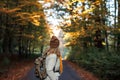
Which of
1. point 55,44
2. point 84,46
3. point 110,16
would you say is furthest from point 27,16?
point 55,44

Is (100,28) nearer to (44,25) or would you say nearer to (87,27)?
(87,27)

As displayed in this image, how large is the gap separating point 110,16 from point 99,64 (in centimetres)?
1054

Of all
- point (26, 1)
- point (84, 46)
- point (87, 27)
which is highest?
point (26, 1)

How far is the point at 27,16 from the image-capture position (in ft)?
69.1

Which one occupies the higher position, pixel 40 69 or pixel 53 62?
pixel 53 62

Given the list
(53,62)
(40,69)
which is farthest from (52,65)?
(40,69)

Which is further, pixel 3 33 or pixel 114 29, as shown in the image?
pixel 3 33

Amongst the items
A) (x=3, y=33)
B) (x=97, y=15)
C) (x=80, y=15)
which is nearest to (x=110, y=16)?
(x=97, y=15)

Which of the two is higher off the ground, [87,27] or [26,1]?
[26,1]

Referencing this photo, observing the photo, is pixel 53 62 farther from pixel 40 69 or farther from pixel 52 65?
pixel 40 69

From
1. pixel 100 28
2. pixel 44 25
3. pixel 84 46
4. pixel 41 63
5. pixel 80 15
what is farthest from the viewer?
pixel 44 25

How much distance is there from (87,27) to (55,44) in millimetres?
22203

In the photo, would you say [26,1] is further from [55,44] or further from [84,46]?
[55,44]

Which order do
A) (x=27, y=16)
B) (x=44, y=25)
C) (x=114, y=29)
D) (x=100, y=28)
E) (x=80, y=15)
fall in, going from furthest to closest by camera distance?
(x=44, y=25) < (x=80, y=15) < (x=100, y=28) < (x=114, y=29) < (x=27, y=16)
